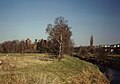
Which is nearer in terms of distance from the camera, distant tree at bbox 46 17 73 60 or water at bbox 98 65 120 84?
water at bbox 98 65 120 84

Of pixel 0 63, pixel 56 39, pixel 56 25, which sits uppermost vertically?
pixel 56 25

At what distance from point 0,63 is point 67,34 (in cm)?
4198

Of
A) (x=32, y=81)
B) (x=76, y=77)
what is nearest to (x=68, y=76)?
(x=76, y=77)

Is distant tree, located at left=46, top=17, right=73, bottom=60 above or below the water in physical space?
above

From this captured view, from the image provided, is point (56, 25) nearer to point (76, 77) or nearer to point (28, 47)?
point (76, 77)

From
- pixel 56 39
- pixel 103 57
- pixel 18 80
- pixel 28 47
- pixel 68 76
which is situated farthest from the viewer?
pixel 28 47

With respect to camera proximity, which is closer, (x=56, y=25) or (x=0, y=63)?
(x=0, y=63)

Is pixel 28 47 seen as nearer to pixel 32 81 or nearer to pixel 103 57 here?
pixel 103 57

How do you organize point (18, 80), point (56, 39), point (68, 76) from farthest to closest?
point (56, 39) < point (68, 76) < point (18, 80)

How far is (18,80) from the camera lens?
1200 inches

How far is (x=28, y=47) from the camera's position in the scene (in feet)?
542

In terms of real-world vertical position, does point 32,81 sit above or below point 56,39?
below

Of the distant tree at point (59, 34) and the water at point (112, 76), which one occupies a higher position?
the distant tree at point (59, 34)

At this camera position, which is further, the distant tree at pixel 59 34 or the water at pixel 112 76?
the distant tree at pixel 59 34
